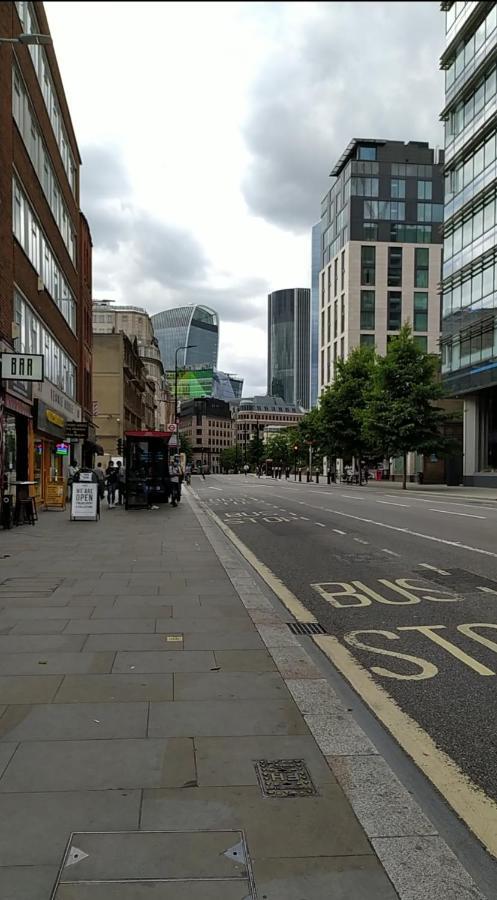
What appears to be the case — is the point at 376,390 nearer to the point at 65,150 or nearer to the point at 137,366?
the point at 65,150

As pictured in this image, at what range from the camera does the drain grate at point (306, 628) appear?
21.1 feet

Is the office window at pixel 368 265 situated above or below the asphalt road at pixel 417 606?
above

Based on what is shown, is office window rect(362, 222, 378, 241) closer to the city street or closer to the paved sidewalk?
the city street

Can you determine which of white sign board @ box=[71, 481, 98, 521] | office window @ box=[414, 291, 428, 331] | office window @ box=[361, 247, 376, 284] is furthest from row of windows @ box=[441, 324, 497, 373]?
office window @ box=[414, 291, 428, 331]

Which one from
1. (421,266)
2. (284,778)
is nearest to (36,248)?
(284,778)

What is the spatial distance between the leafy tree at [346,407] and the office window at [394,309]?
2458 cm

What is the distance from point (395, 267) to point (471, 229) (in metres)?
43.5

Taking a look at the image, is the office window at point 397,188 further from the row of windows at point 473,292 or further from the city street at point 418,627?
the city street at point 418,627

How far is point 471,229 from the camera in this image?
1663 inches

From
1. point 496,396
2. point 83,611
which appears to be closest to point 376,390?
point 496,396

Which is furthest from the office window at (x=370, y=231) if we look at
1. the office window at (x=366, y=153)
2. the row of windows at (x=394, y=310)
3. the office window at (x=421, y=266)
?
the office window at (x=366, y=153)

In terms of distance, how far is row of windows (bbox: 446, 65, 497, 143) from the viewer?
38.7m

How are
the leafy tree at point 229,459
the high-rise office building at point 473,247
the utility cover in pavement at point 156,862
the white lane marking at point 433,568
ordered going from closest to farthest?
1. the utility cover in pavement at point 156,862
2. the white lane marking at point 433,568
3. the high-rise office building at point 473,247
4. the leafy tree at point 229,459

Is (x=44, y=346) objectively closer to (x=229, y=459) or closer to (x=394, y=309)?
(x=394, y=309)
